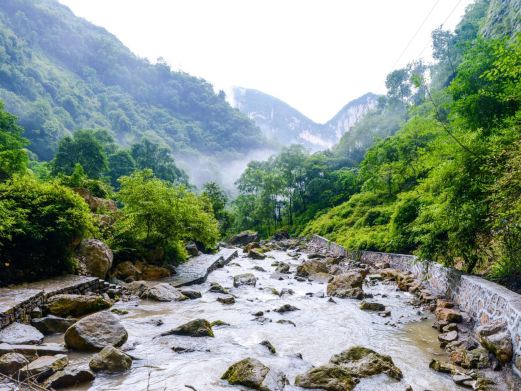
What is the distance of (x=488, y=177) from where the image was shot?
975 cm

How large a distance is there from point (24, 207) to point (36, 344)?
5.95m

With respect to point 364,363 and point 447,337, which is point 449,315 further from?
point 364,363

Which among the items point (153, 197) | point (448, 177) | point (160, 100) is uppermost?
point (160, 100)

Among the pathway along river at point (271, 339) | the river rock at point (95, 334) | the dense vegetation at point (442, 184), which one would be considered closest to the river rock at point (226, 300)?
the pathway along river at point (271, 339)

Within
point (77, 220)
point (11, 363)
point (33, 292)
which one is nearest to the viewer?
point (11, 363)

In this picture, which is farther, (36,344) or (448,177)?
(448,177)

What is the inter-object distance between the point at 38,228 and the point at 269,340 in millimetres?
8145

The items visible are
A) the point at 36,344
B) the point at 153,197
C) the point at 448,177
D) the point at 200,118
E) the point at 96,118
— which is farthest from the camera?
the point at 200,118

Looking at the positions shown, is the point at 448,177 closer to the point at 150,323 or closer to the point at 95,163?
the point at 150,323

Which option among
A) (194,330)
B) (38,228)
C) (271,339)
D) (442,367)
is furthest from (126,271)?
(442,367)

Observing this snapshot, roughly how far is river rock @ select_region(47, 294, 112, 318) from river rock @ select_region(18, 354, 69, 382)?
3.46 meters

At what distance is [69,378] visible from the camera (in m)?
5.66

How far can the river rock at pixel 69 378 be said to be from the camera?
18.1 feet

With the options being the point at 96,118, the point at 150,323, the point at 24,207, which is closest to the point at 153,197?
the point at 24,207
